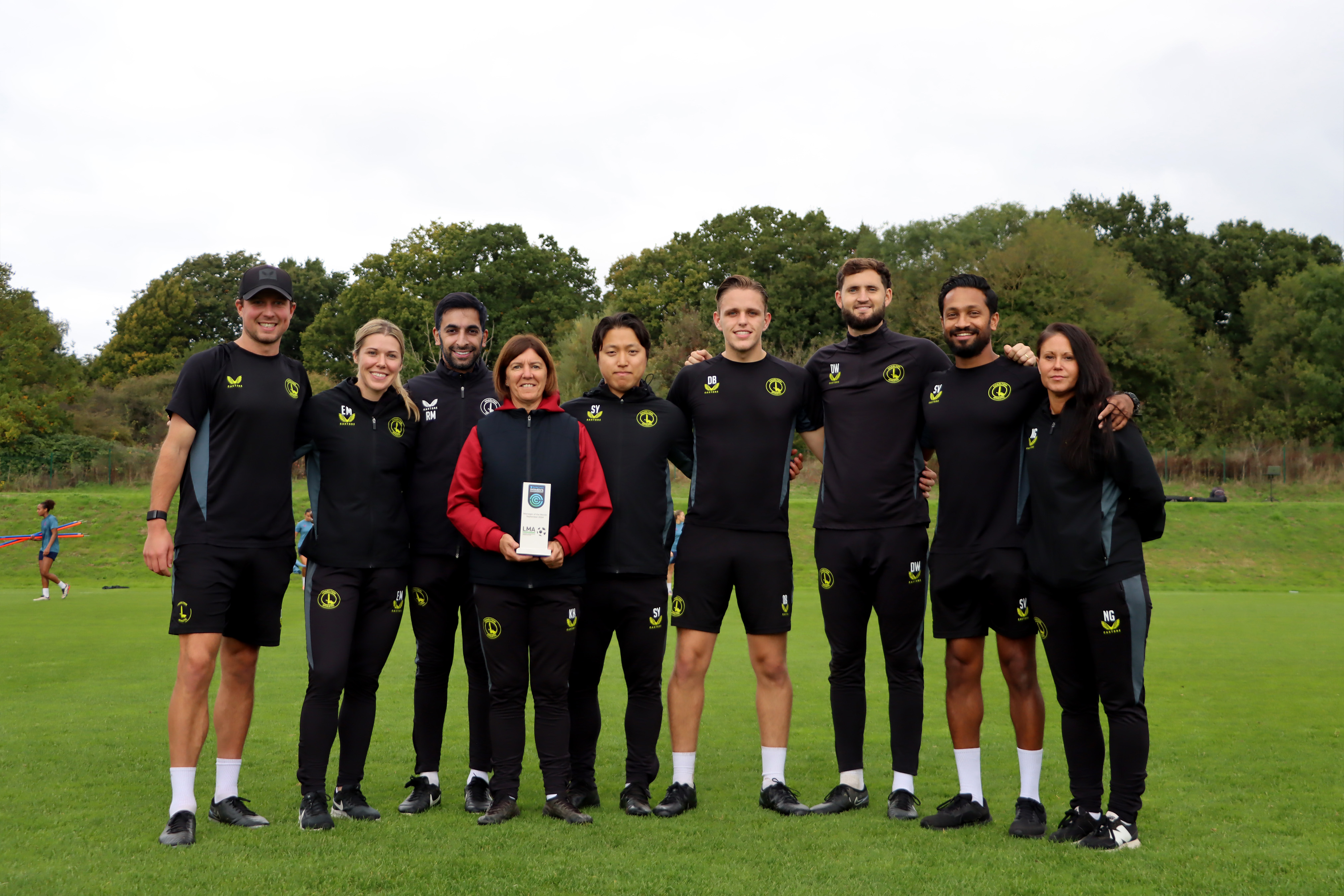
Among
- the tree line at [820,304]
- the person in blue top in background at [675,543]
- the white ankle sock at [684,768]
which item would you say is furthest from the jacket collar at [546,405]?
the tree line at [820,304]

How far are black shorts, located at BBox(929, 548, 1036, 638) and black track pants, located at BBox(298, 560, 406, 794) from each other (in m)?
2.62

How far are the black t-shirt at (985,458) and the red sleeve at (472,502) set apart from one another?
167 cm

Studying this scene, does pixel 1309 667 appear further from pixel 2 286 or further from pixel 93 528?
pixel 2 286

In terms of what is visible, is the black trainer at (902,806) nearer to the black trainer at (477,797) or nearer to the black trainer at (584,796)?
the black trainer at (584,796)

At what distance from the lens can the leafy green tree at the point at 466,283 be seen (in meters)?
49.5

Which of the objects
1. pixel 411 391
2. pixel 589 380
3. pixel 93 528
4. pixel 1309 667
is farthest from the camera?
pixel 589 380

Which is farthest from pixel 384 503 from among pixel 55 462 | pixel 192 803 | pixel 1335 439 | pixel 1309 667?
pixel 1335 439

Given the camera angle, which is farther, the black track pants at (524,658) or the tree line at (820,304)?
the tree line at (820,304)

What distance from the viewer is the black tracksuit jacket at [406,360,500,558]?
5.17 m

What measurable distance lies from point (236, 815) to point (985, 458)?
386 centimetres

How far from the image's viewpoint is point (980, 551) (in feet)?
15.9

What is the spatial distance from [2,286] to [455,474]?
43.3m

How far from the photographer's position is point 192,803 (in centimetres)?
448

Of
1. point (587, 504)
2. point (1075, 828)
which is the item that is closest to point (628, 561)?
point (587, 504)
